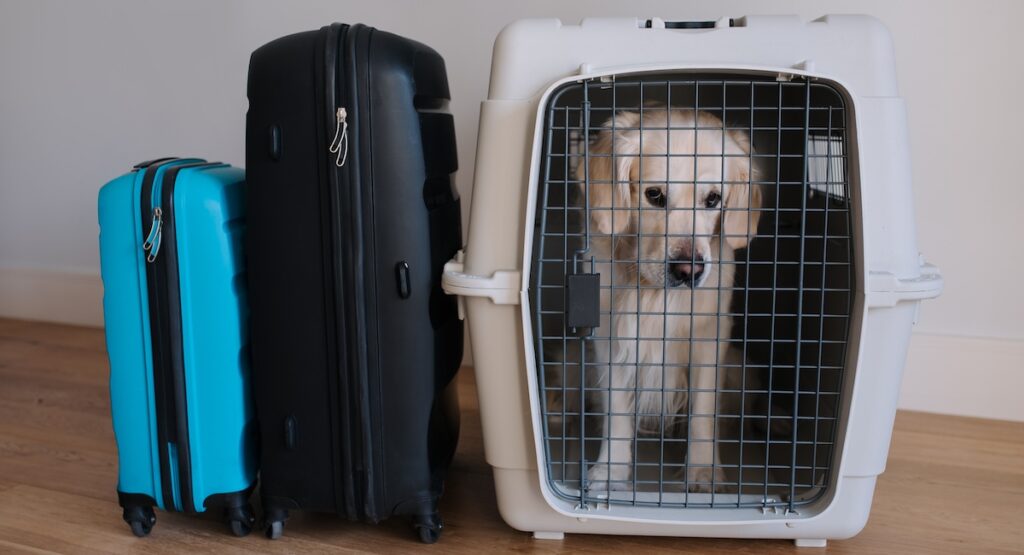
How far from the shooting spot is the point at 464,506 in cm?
145

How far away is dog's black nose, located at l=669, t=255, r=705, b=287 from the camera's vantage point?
1.28 meters

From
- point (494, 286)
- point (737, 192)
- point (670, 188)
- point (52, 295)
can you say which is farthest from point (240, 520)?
point (52, 295)

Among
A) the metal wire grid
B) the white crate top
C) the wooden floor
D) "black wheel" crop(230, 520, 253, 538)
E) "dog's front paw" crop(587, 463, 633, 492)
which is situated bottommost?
the wooden floor

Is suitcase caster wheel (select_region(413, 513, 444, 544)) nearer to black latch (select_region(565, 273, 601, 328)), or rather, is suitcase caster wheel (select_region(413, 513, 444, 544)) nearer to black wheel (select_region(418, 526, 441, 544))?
black wheel (select_region(418, 526, 441, 544))

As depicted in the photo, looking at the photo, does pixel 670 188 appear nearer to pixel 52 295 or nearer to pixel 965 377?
pixel 965 377

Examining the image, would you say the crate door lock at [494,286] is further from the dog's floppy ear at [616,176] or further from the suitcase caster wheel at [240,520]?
the suitcase caster wheel at [240,520]

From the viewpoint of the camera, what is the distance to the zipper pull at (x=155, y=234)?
1.23 m

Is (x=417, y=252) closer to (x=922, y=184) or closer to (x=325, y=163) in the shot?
(x=325, y=163)

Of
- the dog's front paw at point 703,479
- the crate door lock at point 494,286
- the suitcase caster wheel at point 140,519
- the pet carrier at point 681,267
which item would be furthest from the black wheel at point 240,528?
the dog's front paw at point 703,479

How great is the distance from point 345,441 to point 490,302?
322 mm

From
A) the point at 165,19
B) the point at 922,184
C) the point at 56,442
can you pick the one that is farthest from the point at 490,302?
the point at 165,19

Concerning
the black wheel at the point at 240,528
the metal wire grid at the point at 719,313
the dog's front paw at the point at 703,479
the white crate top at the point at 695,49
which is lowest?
the black wheel at the point at 240,528

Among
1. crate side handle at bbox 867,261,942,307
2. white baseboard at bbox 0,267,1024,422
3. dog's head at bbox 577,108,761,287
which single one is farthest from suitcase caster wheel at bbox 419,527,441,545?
white baseboard at bbox 0,267,1024,422

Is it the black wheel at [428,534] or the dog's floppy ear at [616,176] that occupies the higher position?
the dog's floppy ear at [616,176]
